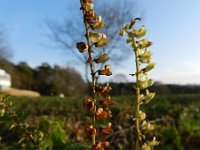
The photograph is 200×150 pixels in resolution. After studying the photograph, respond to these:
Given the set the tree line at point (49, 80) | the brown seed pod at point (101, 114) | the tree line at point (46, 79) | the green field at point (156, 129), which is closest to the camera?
the brown seed pod at point (101, 114)

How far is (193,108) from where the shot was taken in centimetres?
756

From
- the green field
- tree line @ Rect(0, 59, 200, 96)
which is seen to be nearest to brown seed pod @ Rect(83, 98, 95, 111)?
the green field

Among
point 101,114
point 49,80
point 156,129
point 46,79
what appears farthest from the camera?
point 46,79

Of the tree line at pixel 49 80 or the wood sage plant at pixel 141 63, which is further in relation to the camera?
the tree line at pixel 49 80

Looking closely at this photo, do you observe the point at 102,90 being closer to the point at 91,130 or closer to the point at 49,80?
the point at 91,130

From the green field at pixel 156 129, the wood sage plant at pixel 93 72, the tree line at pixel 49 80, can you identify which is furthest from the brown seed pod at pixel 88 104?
the tree line at pixel 49 80

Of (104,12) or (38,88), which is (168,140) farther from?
(38,88)

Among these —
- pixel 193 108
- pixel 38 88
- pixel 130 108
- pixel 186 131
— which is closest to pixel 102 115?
pixel 186 131

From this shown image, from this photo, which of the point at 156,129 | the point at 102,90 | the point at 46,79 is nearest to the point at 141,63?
the point at 102,90

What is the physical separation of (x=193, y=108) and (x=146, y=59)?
6590mm

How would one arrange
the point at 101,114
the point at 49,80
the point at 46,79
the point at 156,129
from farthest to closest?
the point at 46,79 → the point at 49,80 → the point at 156,129 → the point at 101,114

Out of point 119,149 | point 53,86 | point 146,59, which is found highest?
point 53,86

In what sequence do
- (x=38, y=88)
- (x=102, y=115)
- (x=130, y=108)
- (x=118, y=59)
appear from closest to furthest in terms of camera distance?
(x=102, y=115) < (x=130, y=108) < (x=118, y=59) < (x=38, y=88)

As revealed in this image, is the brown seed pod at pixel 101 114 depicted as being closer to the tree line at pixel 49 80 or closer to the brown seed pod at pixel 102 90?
the brown seed pod at pixel 102 90
